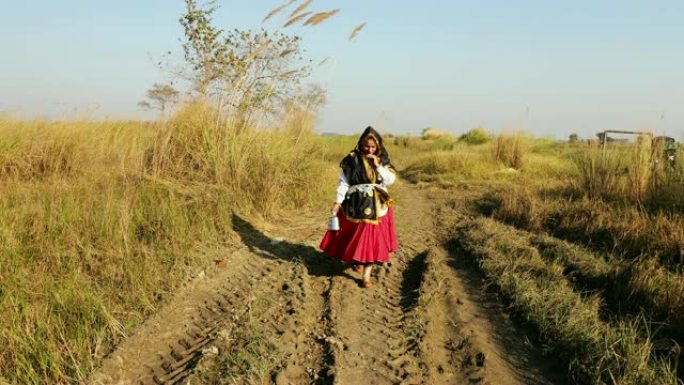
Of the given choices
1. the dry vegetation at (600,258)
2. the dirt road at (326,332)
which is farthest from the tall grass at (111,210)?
the dry vegetation at (600,258)

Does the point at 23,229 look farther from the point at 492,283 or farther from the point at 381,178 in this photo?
the point at 492,283

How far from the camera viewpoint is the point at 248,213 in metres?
6.69

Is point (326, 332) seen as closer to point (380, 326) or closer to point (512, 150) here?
point (380, 326)

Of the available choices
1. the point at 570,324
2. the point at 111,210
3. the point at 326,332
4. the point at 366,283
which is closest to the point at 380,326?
the point at 326,332

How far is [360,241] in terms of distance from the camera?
193 inches

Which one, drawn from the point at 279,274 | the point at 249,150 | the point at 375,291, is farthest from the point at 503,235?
the point at 249,150

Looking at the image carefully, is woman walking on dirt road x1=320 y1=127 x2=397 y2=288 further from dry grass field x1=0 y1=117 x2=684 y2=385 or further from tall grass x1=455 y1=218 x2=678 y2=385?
tall grass x1=455 y1=218 x2=678 y2=385

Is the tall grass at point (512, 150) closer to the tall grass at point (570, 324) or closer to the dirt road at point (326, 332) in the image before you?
the tall grass at point (570, 324)

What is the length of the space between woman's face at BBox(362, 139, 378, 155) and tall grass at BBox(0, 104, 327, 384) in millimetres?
1974

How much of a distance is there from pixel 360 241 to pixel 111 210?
94.0 inches

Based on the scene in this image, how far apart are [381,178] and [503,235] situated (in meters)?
2.15

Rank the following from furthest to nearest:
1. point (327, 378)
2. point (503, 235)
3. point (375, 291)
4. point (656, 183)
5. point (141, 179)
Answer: point (656, 183) → point (503, 235) → point (141, 179) → point (375, 291) → point (327, 378)

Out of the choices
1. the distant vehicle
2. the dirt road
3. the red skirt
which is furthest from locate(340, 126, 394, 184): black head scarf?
the distant vehicle

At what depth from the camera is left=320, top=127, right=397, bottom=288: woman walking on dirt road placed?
16.2 feet
